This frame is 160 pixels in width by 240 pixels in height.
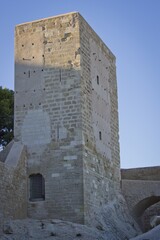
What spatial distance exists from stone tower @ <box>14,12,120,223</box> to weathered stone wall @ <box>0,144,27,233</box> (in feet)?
1.12

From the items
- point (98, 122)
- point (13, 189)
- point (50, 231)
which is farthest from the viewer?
point (98, 122)

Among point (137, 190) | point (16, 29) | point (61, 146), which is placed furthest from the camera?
point (137, 190)

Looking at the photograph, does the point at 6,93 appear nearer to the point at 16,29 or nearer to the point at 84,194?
the point at 16,29

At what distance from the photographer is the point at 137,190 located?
826 inches

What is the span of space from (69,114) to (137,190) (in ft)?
18.5

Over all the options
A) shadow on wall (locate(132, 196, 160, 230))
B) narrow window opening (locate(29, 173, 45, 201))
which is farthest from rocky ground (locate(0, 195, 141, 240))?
shadow on wall (locate(132, 196, 160, 230))

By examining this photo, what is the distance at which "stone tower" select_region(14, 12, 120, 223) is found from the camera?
16.7 meters

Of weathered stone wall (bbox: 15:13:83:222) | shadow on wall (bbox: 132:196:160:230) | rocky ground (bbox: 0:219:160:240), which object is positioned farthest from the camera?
shadow on wall (bbox: 132:196:160:230)

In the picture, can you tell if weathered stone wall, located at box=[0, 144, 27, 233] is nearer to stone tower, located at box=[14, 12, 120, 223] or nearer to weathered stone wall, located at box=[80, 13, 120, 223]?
stone tower, located at box=[14, 12, 120, 223]

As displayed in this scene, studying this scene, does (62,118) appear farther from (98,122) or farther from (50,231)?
(50,231)

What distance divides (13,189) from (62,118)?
306 centimetres

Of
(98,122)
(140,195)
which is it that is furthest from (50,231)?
(140,195)

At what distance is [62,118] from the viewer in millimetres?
17344

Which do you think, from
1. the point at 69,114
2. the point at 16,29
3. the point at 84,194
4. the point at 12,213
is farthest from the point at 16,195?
the point at 16,29
